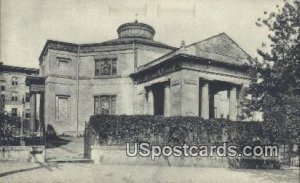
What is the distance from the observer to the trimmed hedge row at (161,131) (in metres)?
15.8

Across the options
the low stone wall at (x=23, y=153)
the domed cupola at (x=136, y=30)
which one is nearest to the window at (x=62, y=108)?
the domed cupola at (x=136, y=30)

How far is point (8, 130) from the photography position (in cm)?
1435

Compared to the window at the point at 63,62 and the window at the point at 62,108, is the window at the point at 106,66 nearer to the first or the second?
the window at the point at 63,62

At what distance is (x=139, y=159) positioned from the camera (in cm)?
1516

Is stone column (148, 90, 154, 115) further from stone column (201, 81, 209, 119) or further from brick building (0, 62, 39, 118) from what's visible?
brick building (0, 62, 39, 118)

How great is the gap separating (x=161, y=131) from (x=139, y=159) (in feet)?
5.65

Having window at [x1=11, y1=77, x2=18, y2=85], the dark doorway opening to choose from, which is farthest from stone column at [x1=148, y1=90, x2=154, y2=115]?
window at [x1=11, y1=77, x2=18, y2=85]

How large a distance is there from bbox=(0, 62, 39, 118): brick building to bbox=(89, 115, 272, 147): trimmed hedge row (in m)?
23.2

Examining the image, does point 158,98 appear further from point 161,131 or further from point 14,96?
point 14,96

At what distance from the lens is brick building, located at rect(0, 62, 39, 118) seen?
36.9 metres

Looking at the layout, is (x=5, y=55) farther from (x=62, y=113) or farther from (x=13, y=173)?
(x=62, y=113)

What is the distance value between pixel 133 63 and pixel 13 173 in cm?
1597

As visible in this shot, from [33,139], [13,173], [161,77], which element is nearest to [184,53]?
[161,77]

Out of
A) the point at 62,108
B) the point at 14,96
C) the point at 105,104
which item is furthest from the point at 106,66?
the point at 14,96
